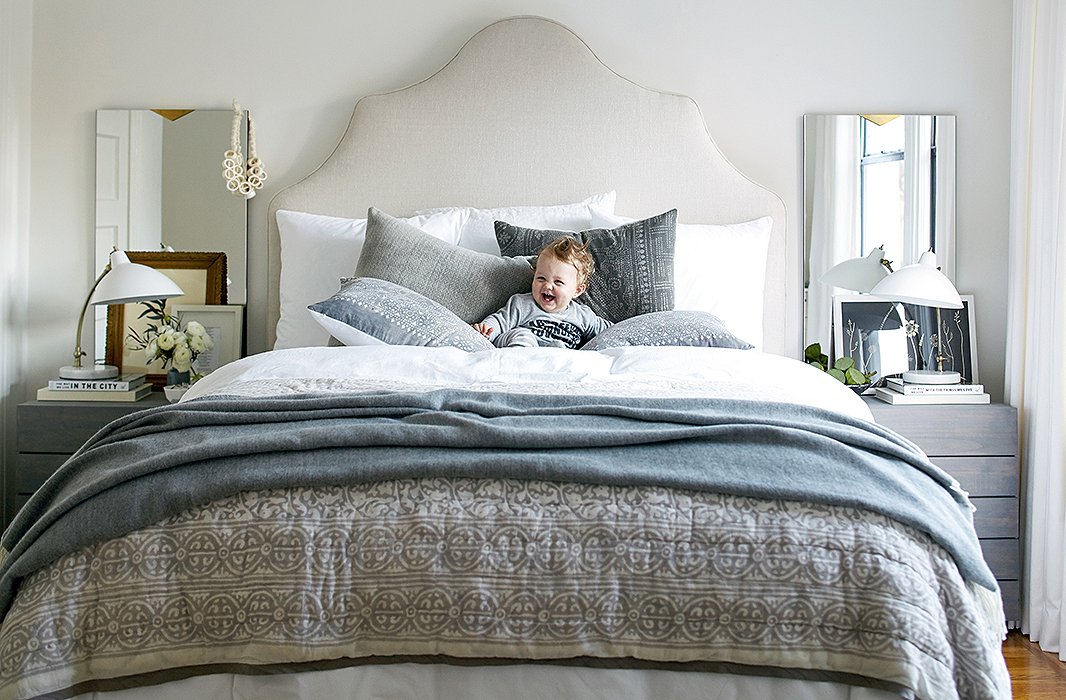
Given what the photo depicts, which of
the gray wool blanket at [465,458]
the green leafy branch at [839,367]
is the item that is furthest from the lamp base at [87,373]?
the green leafy branch at [839,367]

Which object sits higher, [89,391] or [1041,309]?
[1041,309]

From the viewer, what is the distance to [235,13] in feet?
11.0

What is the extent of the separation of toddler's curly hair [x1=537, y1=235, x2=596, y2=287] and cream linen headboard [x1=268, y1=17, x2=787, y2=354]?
0.53m

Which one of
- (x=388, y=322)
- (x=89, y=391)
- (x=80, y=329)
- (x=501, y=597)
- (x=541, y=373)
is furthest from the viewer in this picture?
(x=80, y=329)

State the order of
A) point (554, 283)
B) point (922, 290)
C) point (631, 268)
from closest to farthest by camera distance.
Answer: point (554, 283)
point (631, 268)
point (922, 290)

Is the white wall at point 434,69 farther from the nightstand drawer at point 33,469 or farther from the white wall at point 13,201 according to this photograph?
the nightstand drawer at point 33,469

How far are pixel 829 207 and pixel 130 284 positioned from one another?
231 cm

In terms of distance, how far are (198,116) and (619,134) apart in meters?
1.43

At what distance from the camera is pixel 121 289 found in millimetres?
3023

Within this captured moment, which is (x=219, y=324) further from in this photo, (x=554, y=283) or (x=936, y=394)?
(x=936, y=394)

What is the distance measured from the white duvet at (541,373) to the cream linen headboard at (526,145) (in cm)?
108

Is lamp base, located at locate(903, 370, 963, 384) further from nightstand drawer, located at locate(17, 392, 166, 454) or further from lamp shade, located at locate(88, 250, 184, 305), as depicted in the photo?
nightstand drawer, located at locate(17, 392, 166, 454)

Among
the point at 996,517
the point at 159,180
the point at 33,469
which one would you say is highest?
the point at 159,180

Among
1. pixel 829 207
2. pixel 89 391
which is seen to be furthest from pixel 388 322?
pixel 829 207
